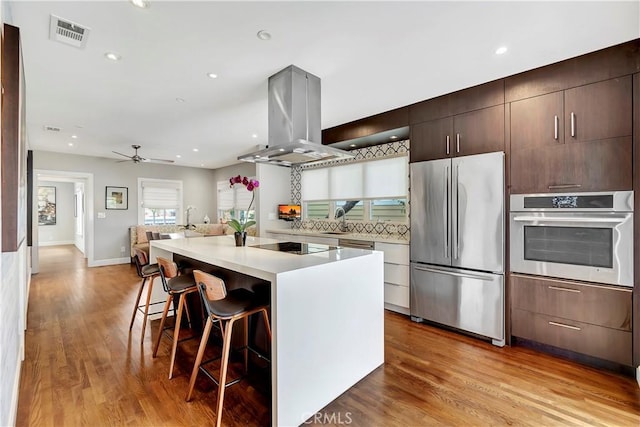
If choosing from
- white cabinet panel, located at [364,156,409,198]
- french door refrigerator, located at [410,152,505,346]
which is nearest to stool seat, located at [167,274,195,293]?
french door refrigerator, located at [410,152,505,346]

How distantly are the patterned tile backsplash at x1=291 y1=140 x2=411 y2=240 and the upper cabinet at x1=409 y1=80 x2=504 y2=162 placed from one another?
661 mm

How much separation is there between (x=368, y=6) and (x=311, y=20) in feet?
1.25

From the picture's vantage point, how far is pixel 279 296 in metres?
1.59

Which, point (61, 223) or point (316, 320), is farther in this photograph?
point (61, 223)

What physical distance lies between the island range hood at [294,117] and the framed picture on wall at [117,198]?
19.5 ft

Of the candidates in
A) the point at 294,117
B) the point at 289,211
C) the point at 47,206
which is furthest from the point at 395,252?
the point at 47,206

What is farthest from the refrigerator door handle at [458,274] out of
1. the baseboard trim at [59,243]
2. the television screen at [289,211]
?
the baseboard trim at [59,243]

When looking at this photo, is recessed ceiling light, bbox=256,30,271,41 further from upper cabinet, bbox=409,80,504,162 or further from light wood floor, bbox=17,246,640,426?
light wood floor, bbox=17,246,640,426

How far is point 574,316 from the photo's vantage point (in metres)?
2.46

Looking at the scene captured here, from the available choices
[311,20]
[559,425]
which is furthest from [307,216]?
[559,425]

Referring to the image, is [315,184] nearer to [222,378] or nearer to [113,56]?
[113,56]

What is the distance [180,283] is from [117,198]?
19.7 feet

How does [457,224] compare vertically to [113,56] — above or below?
below

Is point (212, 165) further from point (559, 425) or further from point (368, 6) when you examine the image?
point (559, 425)
